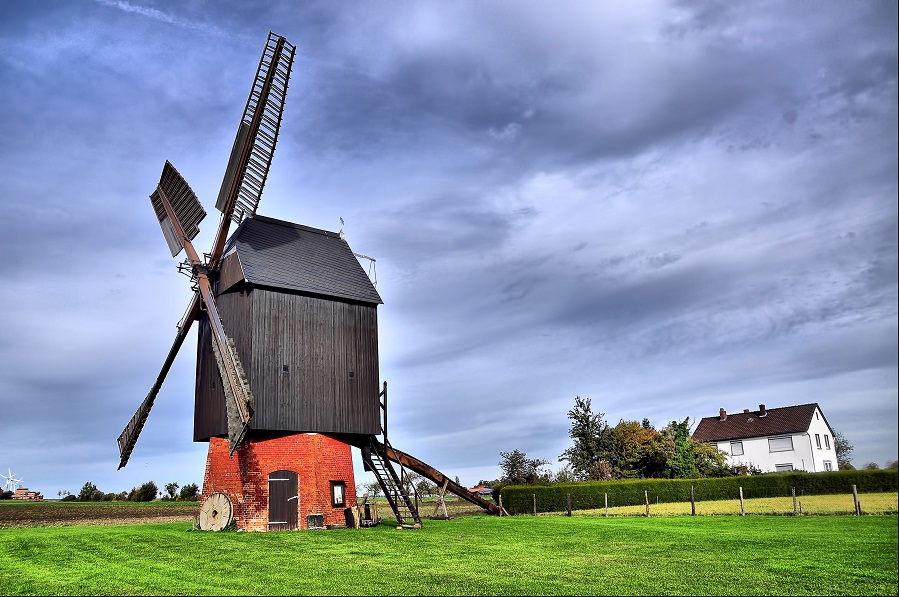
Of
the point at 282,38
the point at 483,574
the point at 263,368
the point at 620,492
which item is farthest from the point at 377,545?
the point at 620,492

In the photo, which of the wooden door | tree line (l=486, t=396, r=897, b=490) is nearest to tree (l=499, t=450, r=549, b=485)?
tree line (l=486, t=396, r=897, b=490)

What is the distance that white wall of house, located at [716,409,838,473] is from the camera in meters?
51.1

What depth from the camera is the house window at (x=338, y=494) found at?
80.9ft

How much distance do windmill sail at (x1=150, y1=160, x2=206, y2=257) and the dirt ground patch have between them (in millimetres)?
11496

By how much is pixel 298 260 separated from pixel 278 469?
8334 millimetres

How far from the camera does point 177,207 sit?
28.6m

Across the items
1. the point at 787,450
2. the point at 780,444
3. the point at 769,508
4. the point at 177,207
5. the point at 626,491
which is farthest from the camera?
the point at 780,444

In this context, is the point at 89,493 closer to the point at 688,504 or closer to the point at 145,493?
the point at 145,493

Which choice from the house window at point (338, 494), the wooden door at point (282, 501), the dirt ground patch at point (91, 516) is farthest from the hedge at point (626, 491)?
the dirt ground patch at point (91, 516)

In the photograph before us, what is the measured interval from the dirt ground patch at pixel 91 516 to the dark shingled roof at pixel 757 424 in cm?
4594

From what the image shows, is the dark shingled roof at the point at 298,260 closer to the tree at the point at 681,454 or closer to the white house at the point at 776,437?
the tree at the point at 681,454

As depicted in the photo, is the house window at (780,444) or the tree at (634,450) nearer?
the tree at (634,450)

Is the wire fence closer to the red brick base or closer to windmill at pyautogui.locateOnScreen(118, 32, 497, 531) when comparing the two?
windmill at pyautogui.locateOnScreen(118, 32, 497, 531)

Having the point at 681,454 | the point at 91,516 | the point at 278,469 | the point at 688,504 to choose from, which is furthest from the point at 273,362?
the point at 681,454
